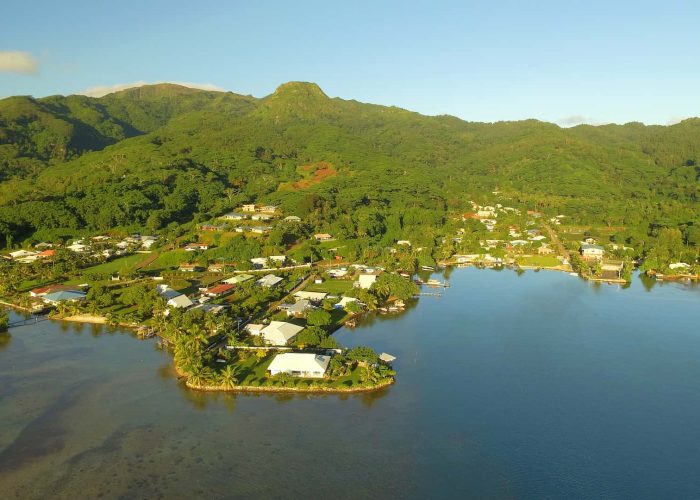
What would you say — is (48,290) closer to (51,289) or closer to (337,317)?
(51,289)

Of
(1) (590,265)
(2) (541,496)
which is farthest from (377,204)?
(2) (541,496)

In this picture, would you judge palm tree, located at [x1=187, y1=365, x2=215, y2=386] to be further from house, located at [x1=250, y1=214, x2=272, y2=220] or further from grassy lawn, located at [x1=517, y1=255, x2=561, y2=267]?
house, located at [x1=250, y1=214, x2=272, y2=220]

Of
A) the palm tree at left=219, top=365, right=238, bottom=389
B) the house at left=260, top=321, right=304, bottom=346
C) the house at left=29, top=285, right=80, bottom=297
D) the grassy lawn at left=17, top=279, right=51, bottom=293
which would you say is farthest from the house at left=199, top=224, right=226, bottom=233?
the palm tree at left=219, top=365, right=238, bottom=389

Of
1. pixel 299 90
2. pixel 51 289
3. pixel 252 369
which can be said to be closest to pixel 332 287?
pixel 252 369

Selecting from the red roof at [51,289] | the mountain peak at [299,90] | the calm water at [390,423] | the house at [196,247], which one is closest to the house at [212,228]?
the house at [196,247]

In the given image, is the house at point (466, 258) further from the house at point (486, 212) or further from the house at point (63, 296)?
the house at point (63, 296)

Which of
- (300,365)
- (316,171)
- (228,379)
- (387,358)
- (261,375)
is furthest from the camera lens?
(316,171)
